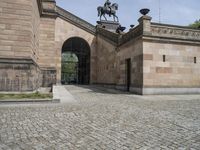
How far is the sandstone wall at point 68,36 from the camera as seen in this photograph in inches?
1048

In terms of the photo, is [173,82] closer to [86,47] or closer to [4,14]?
[4,14]

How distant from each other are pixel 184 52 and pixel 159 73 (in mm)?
2705

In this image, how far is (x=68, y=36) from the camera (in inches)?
1074

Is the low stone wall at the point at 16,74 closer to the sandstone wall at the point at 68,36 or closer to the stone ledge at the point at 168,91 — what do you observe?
the stone ledge at the point at 168,91

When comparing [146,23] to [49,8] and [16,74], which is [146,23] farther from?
[49,8]

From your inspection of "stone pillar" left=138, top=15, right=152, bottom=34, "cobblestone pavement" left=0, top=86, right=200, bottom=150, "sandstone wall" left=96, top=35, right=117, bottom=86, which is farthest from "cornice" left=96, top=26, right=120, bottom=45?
"cobblestone pavement" left=0, top=86, right=200, bottom=150

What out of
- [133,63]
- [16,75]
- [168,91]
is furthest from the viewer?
[133,63]

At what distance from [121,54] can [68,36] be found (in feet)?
33.2

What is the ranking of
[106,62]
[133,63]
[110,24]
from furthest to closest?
[110,24], [106,62], [133,63]

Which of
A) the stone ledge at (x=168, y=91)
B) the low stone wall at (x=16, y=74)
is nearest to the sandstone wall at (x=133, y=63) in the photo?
the stone ledge at (x=168, y=91)

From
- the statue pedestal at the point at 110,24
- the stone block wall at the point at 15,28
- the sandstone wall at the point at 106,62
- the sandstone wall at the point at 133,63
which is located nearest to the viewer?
the stone block wall at the point at 15,28

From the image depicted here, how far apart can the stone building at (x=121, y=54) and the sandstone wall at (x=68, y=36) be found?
321 centimetres

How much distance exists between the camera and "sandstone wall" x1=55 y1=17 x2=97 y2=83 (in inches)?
1048

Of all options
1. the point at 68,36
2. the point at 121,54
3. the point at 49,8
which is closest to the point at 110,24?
the point at 68,36
